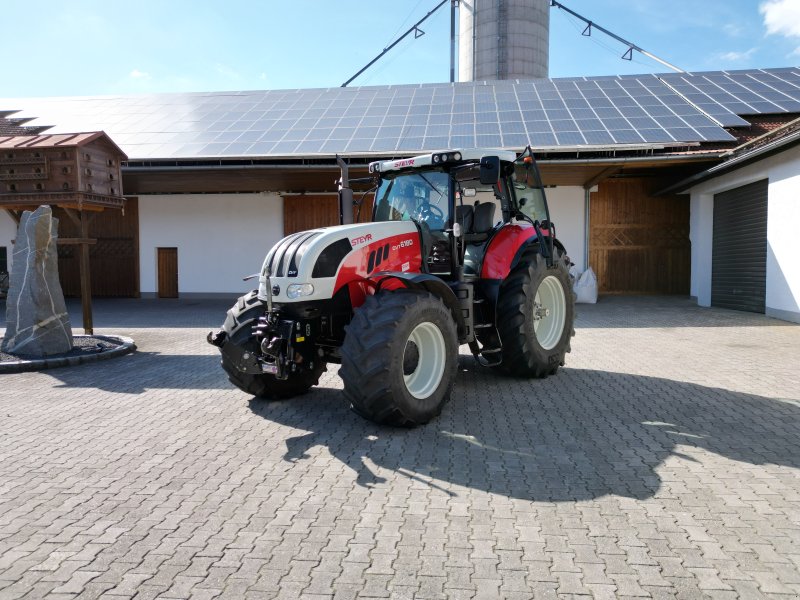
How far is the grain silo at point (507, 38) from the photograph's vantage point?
3219cm

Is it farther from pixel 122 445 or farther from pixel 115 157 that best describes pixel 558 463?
pixel 115 157

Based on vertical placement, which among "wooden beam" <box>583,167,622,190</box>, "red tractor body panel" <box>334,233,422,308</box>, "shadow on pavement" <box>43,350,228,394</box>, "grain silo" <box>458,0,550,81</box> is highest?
"grain silo" <box>458,0,550,81</box>

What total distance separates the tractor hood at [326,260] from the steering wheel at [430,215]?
0.60 m

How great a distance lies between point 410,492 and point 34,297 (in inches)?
279

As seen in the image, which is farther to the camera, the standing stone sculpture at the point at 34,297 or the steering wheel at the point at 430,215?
the standing stone sculpture at the point at 34,297

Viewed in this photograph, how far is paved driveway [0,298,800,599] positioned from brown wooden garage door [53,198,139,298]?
13.2 m

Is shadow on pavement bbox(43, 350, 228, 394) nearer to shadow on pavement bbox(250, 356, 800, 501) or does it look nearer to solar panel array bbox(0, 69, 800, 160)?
shadow on pavement bbox(250, 356, 800, 501)

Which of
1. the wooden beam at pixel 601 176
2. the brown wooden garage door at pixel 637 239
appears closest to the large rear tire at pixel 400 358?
the wooden beam at pixel 601 176

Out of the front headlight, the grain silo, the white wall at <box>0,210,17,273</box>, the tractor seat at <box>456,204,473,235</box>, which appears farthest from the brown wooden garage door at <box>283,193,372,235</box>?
the grain silo

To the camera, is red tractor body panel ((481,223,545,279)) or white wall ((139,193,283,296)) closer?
red tractor body panel ((481,223,545,279))

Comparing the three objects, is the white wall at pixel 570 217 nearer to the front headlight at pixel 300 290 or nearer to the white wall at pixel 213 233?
the white wall at pixel 213 233

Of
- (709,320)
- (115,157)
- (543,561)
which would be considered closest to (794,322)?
(709,320)

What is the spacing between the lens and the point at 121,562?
117 inches

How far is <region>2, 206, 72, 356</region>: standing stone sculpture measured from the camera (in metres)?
8.50
